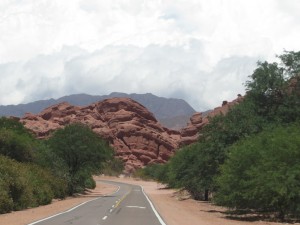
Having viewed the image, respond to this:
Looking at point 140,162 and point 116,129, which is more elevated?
point 116,129

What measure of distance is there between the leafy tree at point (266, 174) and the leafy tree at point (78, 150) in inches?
1266

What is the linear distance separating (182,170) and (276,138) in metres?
33.1

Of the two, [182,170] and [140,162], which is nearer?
[182,170]

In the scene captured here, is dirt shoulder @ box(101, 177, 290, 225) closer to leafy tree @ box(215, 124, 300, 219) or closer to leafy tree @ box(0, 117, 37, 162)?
leafy tree @ box(215, 124, 300, 219)

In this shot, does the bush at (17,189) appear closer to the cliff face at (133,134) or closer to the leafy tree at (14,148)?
the leafy tree at (14,148)

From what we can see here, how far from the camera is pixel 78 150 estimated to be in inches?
2336

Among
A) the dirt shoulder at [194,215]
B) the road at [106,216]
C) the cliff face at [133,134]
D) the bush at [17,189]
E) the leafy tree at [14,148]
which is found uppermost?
the cliff face at [133,134]

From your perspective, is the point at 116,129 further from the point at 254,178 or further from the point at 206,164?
the point at 254,178

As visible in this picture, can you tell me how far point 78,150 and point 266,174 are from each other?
37444 mm

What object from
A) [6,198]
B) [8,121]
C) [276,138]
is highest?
[8,121]

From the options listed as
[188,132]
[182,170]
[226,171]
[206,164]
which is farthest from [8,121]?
[188,132]

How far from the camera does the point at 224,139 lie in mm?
37812

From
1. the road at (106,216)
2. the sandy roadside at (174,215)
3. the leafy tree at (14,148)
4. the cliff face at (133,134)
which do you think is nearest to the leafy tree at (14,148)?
the leafy tree at (14,148)

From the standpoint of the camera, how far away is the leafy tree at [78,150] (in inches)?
2350
